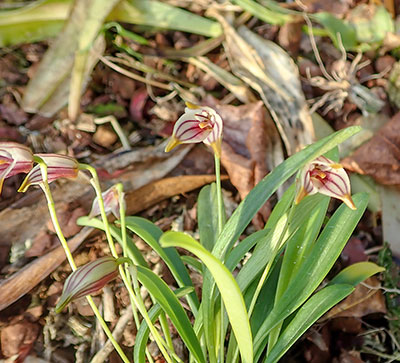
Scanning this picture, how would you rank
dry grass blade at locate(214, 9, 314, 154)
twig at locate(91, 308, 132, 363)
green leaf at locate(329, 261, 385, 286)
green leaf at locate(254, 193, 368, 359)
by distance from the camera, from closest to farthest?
1. green leaf at locate(254, 193, 368, 359)
2. green leaf at locate(329, 261, 385, 286)
3. twig at locate(91, 308, 132, 363)
4. dry grass blade at locate(214, 9, 314, 154)

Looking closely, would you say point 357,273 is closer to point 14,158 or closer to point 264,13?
point 14,158

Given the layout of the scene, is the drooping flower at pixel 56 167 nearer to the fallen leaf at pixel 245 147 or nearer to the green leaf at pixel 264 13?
the fallen leaf at pixel 245 147

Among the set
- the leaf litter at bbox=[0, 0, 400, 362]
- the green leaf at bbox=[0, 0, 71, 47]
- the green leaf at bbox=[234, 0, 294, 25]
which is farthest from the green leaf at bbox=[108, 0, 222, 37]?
the green leaf at bbox=[0, 0, 71, 47]

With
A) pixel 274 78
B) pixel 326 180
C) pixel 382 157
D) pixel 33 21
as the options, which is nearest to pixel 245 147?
pixel 274 78

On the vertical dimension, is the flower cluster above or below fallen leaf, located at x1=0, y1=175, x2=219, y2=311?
above

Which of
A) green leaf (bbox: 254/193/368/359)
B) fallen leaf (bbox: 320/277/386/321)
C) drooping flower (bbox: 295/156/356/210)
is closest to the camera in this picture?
drooping flower (bbox: 295/156/356/210)

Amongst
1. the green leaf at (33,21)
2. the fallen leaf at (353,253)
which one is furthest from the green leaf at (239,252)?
the green leaf at (33,21)

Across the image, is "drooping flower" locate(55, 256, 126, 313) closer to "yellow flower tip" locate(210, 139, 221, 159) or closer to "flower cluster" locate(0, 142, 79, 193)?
"flower cluster" locate(0, 142, 79, 193)
